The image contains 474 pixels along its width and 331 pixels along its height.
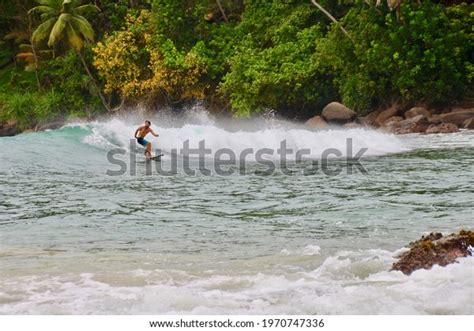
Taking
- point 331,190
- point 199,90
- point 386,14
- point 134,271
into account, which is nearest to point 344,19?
point 386,14

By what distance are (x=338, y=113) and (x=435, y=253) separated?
19268 millimetres

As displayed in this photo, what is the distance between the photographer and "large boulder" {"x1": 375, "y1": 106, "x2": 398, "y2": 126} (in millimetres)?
26091

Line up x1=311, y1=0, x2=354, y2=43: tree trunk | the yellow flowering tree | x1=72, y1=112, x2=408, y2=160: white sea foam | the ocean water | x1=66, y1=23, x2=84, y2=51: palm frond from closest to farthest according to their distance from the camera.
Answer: the ocean water
x1=72, y1=112, x2=408, y2=160: white sea foam
x1=311, y1=0, x2=354, y2=43: tree trunk
the yellow flowering tree
x1=66, y1=23, x2=84, y2=51: palm frond

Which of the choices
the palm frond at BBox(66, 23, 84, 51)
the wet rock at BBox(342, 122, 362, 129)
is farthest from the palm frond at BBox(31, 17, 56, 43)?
the wet rock at BBox(342, 122, 362, 129)

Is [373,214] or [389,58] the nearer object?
[373,214]

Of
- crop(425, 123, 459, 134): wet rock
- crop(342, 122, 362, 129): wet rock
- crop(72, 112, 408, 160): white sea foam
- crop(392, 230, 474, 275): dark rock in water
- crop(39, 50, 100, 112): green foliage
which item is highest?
crop(39, 50, 100, 112): green foliage

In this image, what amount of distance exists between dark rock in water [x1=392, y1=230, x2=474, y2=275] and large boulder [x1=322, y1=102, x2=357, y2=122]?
18.8 meters

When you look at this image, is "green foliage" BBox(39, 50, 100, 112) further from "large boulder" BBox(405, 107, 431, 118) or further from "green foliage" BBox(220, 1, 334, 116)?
"large boulder" BBox(405, 107, 431, 118)

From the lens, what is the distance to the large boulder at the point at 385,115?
1027 inches

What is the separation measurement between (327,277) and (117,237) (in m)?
3.12

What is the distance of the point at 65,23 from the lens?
31.6 metres

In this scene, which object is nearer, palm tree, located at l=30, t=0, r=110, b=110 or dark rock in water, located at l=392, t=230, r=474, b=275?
dark rock in water, located at l=392, t=230, r=474, b=275

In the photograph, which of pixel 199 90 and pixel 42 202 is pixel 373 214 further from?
pixel 199 90

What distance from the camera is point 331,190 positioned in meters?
12.3
